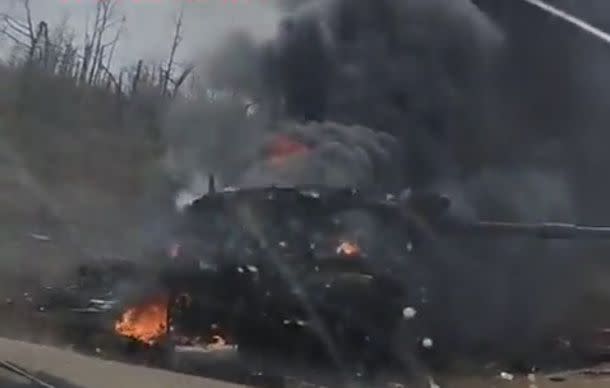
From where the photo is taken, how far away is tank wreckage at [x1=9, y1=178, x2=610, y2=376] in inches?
177

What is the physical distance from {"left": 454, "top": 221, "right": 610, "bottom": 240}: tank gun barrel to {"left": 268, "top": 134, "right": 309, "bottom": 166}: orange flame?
84 centimetres

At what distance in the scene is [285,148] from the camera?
4.58 m

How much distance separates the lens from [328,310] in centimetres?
448

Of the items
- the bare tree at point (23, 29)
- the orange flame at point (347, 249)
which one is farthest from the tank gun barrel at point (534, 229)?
the bare tree at point (23, 29)

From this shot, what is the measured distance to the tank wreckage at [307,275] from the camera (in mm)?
4488

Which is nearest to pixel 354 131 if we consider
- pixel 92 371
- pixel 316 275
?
pixel 316 275

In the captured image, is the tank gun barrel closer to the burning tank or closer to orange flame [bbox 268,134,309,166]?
the burning tank

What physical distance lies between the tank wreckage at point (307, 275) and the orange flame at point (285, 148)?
0.16 metres

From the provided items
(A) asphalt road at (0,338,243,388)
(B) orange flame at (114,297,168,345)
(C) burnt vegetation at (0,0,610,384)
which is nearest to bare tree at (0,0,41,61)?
(C) burnt vegetation at (0,0,610,384)

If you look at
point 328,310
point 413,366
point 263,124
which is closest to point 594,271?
point 413,366

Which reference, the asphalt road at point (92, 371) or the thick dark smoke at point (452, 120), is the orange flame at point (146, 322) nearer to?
the asphalt road at point (92, 371)

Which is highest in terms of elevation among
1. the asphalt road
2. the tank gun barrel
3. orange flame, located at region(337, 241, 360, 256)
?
the tank gun barrel

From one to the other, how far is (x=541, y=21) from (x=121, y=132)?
2149 millimetres

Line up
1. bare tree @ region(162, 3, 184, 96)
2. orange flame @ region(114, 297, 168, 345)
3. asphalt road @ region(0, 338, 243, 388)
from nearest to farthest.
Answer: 1. asphalt road @ region(0, 338, 243, 388)
2. bare tree @ region(162, 3, 184, 96)
3. orange flame @ region(114, 297, 168, 345)
